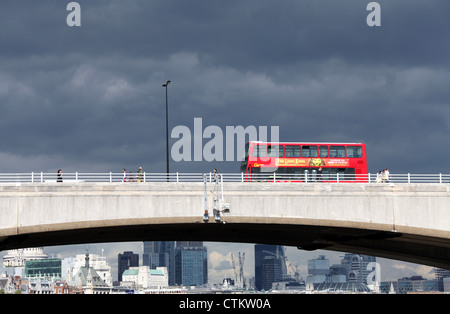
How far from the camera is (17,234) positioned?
48.2 m

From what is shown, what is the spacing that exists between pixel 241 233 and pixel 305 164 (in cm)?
1004

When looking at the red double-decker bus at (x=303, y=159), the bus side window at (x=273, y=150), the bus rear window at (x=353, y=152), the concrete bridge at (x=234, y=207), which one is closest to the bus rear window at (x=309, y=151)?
the red double-decker bus at (x=303, y=159)

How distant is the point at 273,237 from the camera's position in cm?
6594

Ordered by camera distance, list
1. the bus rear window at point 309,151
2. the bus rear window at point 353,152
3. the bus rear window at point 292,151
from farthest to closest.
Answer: the bus rear window at point 353,152 < the bus rear window at point 309,151 < the bus rear window at point 292,151

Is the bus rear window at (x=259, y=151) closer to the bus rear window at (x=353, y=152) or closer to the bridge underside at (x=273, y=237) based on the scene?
the bridge underside at (x=273, y=237)

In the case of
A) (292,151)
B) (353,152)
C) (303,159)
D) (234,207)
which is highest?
(353,152)

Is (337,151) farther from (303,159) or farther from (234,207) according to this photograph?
(234,207)

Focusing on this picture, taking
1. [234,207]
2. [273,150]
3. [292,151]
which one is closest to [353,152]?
[292,151]

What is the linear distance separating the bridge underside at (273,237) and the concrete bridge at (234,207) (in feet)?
1.87

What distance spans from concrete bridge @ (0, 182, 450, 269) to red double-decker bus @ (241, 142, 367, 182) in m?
11.3

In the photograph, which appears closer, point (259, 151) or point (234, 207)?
point (234, 207)

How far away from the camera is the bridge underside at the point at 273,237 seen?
54.5 m

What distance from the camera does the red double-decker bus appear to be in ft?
216

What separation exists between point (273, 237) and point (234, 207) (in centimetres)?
1629
